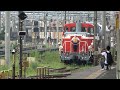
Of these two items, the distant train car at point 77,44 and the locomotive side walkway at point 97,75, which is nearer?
the locomotive side walkway at point 97,75

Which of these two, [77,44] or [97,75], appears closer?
[97,75]

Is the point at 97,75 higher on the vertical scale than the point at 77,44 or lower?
lower

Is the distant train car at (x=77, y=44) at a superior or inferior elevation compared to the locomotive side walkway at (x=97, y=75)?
superior

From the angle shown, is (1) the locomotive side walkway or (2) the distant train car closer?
(1) the locomotive side walkway

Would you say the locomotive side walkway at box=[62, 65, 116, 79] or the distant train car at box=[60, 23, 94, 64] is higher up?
the distant train car at box=[60, 23, 94, 64]
